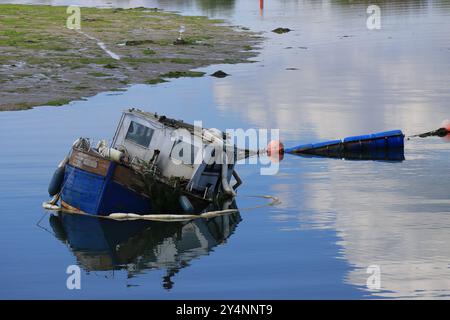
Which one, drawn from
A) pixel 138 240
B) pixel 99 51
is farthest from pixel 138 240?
pixel 99 51

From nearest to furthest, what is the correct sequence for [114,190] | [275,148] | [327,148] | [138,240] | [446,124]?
[138,240] → [114,190] → [275,148] → [327,148] → [446,124]

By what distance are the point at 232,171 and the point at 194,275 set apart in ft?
36.2

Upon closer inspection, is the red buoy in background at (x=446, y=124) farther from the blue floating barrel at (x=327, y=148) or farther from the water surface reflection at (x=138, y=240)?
the water surface reflection at (x=138, y=240)

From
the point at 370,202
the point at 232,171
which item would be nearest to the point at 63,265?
the point at 232,171

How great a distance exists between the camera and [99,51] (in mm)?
104938

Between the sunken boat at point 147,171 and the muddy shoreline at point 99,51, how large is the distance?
28.0m

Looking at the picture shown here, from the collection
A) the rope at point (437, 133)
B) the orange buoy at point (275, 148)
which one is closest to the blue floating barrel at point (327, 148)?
the orange buoy at point (275, 148)

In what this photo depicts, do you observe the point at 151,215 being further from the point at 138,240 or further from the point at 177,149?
the point at 177,149

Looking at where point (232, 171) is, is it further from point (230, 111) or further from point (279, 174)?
point (230, 111)

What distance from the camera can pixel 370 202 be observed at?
157 ft

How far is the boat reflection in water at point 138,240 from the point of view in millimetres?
39781

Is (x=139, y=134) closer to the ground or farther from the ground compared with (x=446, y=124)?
farther from the ground

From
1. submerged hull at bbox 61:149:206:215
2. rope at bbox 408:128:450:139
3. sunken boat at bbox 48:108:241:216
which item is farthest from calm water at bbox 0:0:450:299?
rope at bbox 408:128:450:139

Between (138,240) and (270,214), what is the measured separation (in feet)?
20.2
